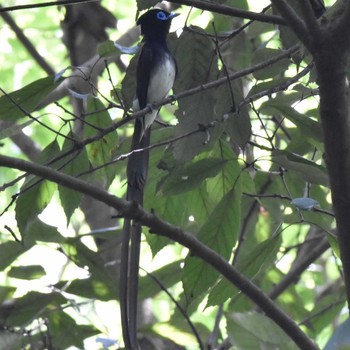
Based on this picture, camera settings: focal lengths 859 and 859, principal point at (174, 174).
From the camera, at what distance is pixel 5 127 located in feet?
6.96

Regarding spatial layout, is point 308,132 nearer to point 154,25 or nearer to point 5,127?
point 5,127

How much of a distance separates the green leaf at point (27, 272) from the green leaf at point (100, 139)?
39 centimetres

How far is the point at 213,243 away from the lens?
2047 mm

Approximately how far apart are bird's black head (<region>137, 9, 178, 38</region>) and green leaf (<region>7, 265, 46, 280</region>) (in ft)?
3.31

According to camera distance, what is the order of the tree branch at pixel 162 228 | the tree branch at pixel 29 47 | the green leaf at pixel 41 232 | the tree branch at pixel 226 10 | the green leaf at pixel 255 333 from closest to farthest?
the tree branch at pixel 162 228, the tree branch at pixel 226 10, the green leaf at pixel 255 333, the green leaf at pixel 41 232, the tree branch at pixel 29 47

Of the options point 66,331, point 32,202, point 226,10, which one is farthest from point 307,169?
point 66,331

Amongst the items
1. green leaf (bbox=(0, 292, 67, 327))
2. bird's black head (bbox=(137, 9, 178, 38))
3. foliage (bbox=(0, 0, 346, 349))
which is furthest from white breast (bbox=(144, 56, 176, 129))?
green leaf (bbox=(0, 292, 67, 327))

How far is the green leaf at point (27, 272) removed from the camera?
8.30 ft

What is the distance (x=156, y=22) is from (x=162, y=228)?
168 cm

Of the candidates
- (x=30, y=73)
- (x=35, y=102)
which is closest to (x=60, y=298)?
(x=35, y=102)

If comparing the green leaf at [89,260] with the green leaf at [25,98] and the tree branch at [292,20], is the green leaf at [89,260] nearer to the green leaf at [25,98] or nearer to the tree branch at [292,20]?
the green leaf at [25,98]

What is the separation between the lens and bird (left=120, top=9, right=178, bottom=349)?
6.30 feet

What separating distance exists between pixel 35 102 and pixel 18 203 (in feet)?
0.81

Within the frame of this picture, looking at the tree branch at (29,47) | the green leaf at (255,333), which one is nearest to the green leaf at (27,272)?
the green leaf at (255,333)
